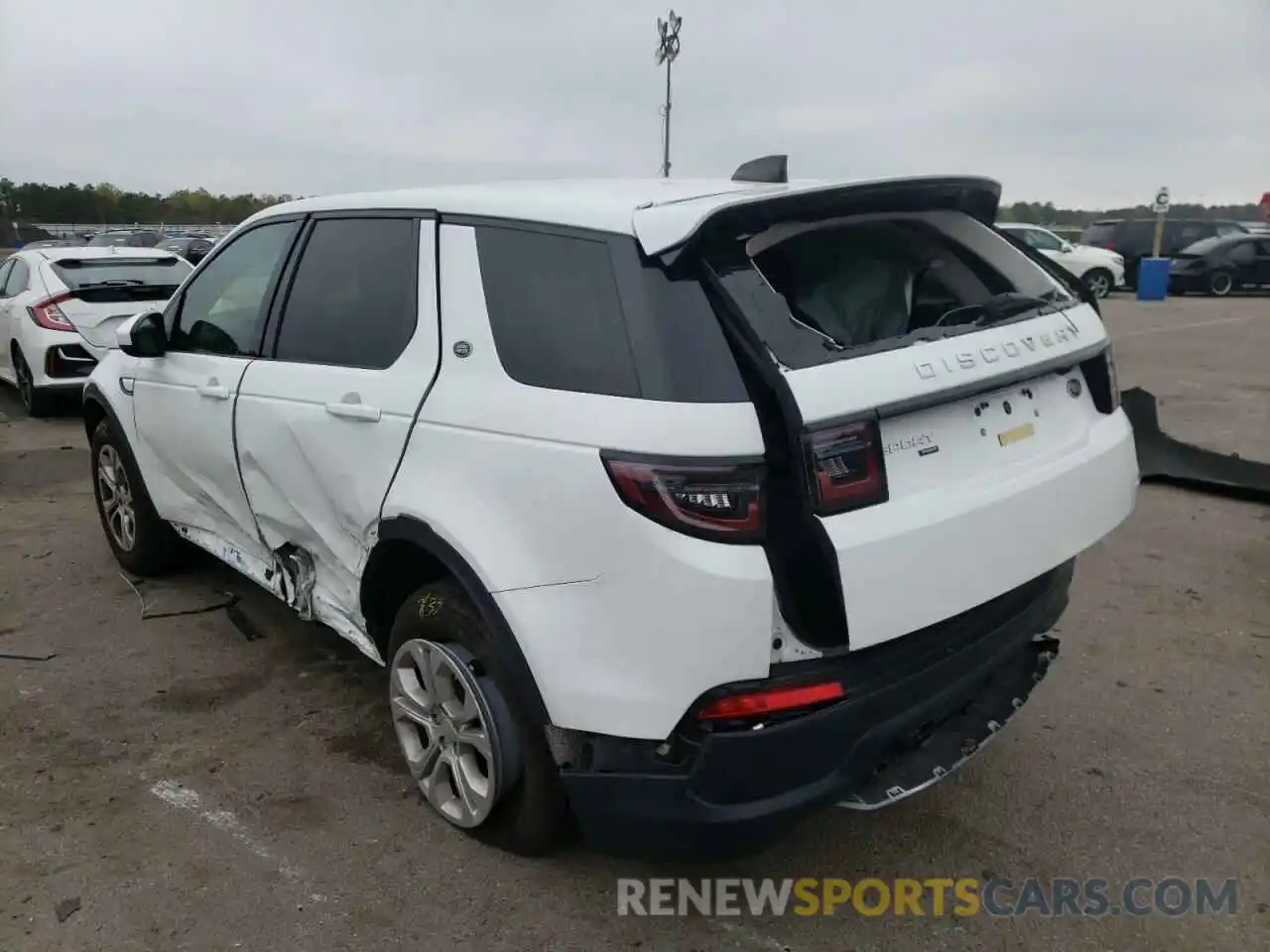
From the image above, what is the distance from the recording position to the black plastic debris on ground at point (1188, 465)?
A: 6.10 meters

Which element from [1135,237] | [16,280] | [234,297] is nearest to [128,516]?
[234,297]

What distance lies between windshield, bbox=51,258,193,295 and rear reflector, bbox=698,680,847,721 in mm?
8585

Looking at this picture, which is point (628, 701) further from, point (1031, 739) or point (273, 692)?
point (273, 692)

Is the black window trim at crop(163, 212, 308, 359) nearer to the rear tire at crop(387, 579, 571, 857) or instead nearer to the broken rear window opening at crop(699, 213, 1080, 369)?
the rear tire at crop(387, 579, 571, 857)

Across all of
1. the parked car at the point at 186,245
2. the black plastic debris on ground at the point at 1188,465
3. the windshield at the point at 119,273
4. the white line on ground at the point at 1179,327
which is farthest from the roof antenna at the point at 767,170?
the parked car at the point at 186,245

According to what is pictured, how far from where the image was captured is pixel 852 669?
228 cm

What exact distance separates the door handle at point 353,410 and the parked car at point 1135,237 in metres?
24.4

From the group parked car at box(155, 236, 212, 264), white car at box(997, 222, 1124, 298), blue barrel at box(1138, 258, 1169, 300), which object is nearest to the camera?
blue barrel at box(1138, 258, 1169, 300)

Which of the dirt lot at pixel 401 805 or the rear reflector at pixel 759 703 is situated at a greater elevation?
the rear reflector at pixel 759 703

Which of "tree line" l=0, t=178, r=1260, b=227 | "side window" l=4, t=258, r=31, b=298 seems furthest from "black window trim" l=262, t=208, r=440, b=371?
"tree line" l=0, t=178, r=1260, b=227

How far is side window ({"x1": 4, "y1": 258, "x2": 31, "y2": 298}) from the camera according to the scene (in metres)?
9.56

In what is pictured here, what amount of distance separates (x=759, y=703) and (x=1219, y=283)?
25.1 metres

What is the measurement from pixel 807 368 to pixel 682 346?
0.92ft

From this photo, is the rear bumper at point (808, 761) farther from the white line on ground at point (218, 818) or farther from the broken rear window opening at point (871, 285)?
the white line on ground at point (218, 818)
